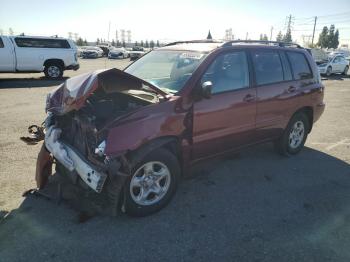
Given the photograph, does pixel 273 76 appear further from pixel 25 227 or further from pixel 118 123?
pixel 25 227

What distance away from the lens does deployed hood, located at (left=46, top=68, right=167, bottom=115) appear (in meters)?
3.45

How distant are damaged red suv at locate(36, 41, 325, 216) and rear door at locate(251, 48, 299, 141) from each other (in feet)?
0.05

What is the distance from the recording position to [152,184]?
376 cm

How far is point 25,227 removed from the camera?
3.43 meters

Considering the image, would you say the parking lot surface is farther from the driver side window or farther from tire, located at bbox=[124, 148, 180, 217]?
the driver side window

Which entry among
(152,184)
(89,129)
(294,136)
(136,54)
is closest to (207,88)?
(152,184)

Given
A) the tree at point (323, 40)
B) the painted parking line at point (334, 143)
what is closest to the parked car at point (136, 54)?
the painted parking line at point (334, 143)

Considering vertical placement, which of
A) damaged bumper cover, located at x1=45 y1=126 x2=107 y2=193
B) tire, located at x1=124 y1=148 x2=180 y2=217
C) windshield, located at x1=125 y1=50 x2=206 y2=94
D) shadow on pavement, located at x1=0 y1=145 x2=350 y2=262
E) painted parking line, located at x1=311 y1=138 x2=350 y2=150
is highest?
windshield, located at x1=125 y1=50 x2=206 y2=94

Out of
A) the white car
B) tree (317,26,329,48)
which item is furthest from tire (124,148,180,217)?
tree (317,26,329,48)

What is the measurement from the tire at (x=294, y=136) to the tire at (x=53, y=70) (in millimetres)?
13490

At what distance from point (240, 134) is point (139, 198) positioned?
177 centimetres

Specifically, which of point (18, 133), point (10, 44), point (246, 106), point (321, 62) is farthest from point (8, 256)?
point (321, 62)

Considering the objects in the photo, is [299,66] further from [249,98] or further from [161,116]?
[161,116]

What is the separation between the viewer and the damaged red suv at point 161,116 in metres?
3.38
